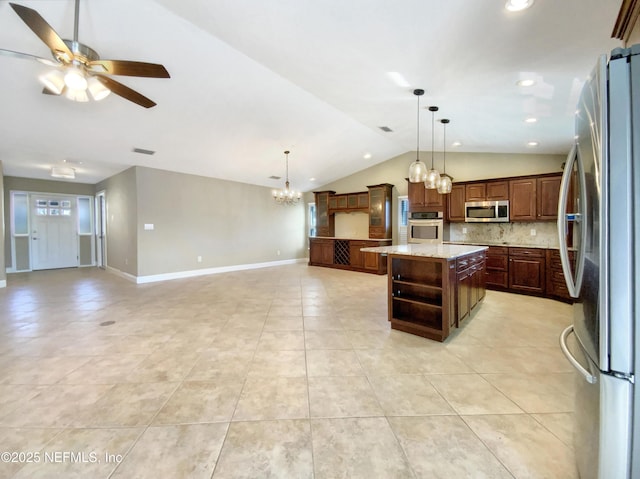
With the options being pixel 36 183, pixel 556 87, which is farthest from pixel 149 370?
pixel 36 183

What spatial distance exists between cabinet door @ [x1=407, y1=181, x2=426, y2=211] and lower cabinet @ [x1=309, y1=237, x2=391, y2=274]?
1.38 meters

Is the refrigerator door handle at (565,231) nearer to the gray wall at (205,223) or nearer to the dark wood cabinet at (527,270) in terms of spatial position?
the dark wood cabinet at (527,270)

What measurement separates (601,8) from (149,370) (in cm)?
411

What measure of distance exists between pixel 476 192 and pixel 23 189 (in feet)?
36.3

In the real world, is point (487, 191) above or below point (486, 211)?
above

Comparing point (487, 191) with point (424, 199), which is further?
point (424, 199)

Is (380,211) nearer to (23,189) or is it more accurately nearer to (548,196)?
(548,196)

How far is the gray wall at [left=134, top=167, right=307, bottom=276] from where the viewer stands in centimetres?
597

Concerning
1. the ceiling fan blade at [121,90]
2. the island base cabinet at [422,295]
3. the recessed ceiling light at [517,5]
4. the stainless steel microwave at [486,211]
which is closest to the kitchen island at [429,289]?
the island base cabinet at [422,295]

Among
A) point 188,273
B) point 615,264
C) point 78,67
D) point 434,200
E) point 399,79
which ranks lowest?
point 188,273

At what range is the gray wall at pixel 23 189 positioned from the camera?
689 centimetres

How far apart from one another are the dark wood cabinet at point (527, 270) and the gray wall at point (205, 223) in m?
6.16

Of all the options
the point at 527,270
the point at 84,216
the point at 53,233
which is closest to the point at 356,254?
the point at 527,270

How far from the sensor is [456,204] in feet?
18.8
